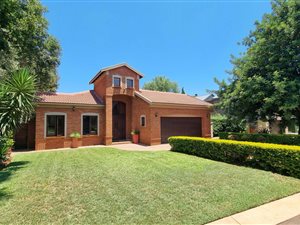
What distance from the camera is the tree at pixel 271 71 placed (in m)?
10.9

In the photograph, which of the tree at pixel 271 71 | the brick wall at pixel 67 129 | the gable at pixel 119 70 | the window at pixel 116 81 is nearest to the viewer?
the tree at pixel 271 71

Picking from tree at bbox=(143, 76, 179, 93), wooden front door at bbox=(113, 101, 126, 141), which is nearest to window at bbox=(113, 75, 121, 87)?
wooden front door at bbox=(113, 101, 126, 141)

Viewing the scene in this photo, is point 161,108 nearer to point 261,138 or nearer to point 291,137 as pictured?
point 261,138

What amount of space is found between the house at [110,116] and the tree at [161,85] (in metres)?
33.9

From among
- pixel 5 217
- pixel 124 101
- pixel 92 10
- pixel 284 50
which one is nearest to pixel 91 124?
pixel 124 101

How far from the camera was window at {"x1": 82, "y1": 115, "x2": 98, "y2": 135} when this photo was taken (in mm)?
16906

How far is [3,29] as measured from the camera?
9008 millimetres

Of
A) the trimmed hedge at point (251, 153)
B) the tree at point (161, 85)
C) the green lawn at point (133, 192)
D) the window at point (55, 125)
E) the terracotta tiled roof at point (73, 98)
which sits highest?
the tree at point (161, 85)

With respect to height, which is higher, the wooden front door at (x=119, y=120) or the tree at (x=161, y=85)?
the tree at (x=161, y=85)

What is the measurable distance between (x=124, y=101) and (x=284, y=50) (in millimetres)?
14674

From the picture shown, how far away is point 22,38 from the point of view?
11.0 m

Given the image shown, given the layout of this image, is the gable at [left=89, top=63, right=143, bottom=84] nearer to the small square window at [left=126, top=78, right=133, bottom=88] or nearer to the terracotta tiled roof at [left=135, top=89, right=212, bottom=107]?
the small square window at [left=126, top=78, right=133, bottom=88]

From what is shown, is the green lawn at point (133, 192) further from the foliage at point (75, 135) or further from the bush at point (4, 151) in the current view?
the foliage at point (75, 135)

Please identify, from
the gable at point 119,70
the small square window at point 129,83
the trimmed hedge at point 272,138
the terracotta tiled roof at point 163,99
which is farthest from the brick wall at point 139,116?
the trimmed hedge at point 272,138
